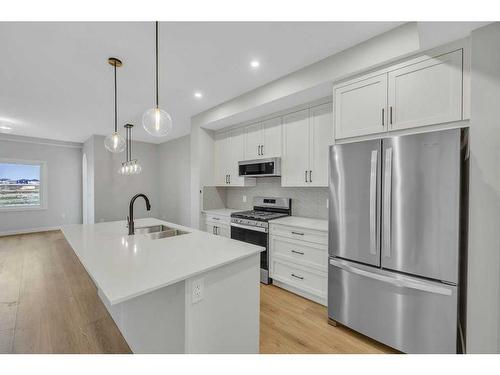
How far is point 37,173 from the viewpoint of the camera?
19.8 ft

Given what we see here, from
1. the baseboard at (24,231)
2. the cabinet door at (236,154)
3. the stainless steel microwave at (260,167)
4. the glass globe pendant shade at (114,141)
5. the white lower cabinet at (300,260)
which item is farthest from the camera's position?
the baseboard at (24,231)

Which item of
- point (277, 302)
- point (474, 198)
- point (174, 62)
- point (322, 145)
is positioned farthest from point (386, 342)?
point (174, 62)

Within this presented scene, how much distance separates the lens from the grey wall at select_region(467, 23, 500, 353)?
140 centimetres

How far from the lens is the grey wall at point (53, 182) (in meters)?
5.71

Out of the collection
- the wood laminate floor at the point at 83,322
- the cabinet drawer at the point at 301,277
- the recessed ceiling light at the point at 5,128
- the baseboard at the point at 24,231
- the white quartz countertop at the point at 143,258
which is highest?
the recessed ceiling light at the point at 5,128

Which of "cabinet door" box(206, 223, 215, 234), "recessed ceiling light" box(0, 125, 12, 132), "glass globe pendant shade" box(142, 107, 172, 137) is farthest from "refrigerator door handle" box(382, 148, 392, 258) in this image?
"recessed ceiling light" box(0, 125, 12, 132)

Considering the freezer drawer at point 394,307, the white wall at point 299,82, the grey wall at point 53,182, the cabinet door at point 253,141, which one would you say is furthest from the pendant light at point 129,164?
the freezer drawer at point 394,307

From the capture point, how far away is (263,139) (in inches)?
134

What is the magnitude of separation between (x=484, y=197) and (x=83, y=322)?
3.49 m

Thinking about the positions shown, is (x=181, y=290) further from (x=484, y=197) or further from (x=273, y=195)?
(x=273, y=195)

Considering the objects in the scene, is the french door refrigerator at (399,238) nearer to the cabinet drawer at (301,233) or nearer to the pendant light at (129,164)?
the cabinet drawer at (301,233)

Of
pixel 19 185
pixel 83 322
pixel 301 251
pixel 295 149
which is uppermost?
pixel 295 149

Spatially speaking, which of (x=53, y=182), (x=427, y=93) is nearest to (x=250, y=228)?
(x=427, y=93)

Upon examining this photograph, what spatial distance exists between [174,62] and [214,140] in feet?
6.19
